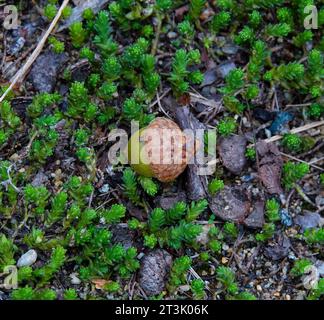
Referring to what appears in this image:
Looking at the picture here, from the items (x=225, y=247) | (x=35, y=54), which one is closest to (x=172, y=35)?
(x=35, y=54)

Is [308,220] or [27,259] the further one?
[308,220]

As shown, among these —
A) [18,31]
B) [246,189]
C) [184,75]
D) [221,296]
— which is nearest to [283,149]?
[246,189]

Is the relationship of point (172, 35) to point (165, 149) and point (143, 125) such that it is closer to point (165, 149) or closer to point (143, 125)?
point (143, 125)

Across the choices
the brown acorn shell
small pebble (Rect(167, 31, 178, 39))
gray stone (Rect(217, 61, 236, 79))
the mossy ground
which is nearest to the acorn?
the brown acorn shell

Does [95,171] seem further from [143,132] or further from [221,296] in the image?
[221,296]

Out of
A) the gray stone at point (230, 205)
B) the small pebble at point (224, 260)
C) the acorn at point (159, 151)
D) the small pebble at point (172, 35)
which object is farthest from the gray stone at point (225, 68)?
the small pebble at point (224, 260)
